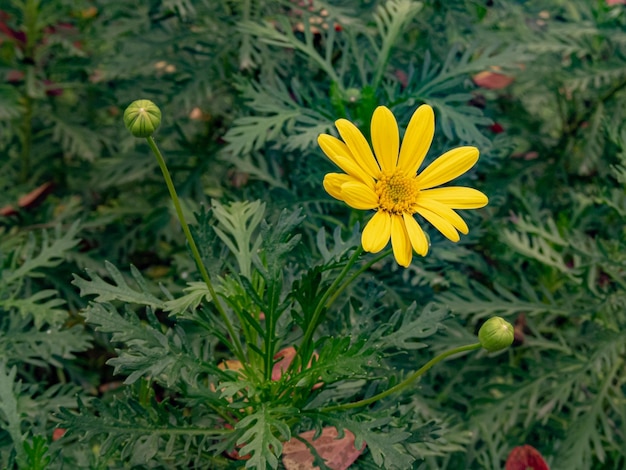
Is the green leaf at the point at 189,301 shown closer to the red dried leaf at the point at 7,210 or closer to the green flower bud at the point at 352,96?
the green flower bud at the point at 352,96

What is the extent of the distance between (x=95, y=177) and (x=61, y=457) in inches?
29.7

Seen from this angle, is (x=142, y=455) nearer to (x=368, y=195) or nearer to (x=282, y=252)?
(x=282, y=252)

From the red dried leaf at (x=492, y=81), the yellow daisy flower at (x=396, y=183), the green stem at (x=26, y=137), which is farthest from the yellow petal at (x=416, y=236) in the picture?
the green stem at (x=26, y=137)

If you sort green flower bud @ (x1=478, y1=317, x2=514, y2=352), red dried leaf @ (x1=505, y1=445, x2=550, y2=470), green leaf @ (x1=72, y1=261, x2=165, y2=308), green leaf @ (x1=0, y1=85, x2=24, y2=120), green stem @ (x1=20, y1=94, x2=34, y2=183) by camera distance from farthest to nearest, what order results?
green stem @ (x1=20, y1=94, x2=34, y2=183) → green leaf @ (x1=0, y1=85, x2=24, y2=120) → red dried leaf @ (x1=505, y1=445, x2=550, y2=470) → green leaf @ (x1=72, y1=261, x2=165, y2=308) → green flower bud @ (x1=478, y1=317, x2=514, y2=352)

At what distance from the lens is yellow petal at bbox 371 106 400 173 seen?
0.76 m

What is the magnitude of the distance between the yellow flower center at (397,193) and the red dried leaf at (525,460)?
47 centimetres

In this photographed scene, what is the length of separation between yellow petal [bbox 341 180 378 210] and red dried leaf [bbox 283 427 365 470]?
304mm

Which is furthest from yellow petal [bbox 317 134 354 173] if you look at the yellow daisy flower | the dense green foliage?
the dense green foliage

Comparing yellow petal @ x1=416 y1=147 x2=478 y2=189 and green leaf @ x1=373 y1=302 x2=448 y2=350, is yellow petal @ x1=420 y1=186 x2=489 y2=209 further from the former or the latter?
green leaf @ x1=373 y1=302 x2=448 y2=350

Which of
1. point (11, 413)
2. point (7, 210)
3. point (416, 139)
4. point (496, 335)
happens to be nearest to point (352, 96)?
point (416, 139)

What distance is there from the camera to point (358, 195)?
70 centimetres

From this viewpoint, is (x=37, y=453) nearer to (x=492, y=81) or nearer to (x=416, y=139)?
(x=416, y=139)

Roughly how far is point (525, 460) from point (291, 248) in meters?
0.52

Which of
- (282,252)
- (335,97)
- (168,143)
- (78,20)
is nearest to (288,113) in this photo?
(335,97)
